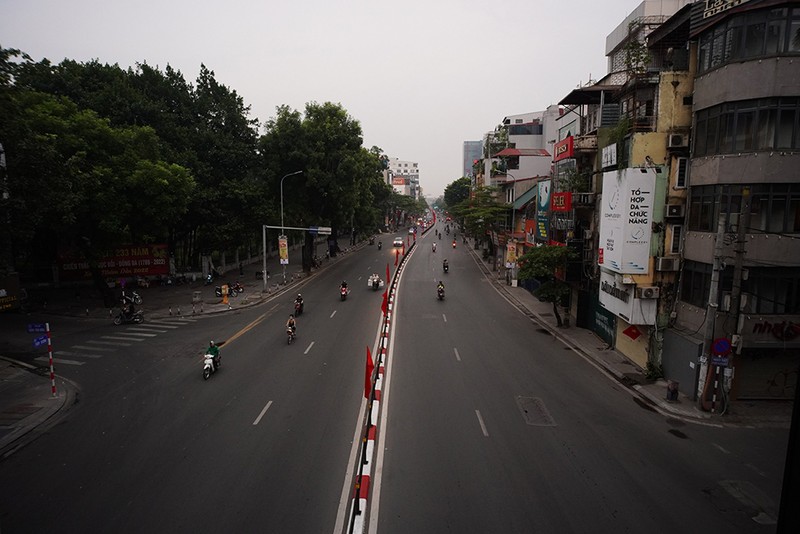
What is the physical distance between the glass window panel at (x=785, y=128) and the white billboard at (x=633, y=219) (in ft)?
13.2

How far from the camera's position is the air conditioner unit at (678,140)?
17.1 metres

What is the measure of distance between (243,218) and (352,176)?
11.1 metres

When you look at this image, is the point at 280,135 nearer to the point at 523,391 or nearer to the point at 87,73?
the point at 87,73

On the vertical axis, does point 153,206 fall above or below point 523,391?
above

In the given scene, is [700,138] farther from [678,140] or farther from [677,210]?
[677,210]

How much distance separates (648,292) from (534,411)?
280 inches

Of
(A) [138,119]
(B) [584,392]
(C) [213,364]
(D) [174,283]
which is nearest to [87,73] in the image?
(A) [138,119]

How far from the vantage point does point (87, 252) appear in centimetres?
2856

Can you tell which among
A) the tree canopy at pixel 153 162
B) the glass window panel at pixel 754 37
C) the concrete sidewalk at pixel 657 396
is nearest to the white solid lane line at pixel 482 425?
the concrete sidewalk at pixel 657 396

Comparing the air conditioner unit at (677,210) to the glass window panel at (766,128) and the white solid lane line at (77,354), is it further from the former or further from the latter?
the white solid lane line at (77,354)

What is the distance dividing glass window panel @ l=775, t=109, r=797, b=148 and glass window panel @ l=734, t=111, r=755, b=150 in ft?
2.17

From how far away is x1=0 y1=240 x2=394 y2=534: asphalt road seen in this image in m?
9.23

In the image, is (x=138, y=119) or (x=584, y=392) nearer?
(x=584, y=392)

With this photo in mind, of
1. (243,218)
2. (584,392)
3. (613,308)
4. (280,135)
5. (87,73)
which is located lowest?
(584,392)
